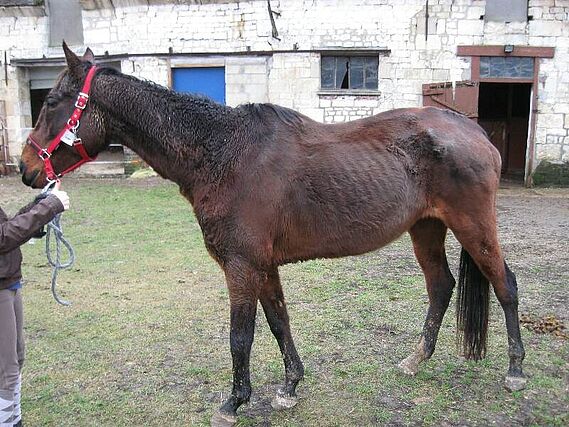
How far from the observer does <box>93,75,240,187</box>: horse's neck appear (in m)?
2.97

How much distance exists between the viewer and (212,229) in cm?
297

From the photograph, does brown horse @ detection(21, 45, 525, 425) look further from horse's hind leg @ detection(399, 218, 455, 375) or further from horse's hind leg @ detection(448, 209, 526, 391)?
horse's hind leg @ detection(399, 218, 455, 375)

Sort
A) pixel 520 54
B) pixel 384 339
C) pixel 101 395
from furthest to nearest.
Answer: pixel 520 54
pixel 384 339
pixel 101 395

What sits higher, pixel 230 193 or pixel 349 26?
pixel 349 26

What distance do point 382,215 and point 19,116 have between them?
1467 centimetres

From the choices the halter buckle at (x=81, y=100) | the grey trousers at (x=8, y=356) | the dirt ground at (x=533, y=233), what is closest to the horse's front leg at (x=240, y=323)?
the grey trousers at (x=8, y=356)

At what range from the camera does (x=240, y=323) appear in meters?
3.04

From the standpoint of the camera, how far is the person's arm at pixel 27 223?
249 centimetres

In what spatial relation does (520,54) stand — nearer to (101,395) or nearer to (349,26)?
(349,26)

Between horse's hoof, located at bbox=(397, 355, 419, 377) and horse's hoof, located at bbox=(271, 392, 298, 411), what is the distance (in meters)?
0.84

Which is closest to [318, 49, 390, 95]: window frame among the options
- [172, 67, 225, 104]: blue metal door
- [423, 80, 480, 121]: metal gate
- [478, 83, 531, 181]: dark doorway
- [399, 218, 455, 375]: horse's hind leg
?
[423, 80, 480, 121]: metal gate

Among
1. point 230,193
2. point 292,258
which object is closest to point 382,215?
point 292,258

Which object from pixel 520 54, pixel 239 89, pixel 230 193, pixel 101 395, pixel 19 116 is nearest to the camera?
pixel 230 193

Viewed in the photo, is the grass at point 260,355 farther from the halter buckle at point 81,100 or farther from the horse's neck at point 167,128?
the halter buckle at point 81,100
